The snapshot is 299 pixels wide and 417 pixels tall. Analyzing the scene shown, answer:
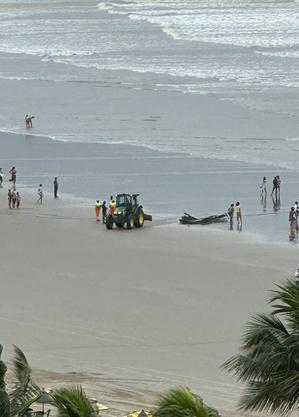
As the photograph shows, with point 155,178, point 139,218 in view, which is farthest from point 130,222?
point 155,178

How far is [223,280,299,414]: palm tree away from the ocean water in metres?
28.4

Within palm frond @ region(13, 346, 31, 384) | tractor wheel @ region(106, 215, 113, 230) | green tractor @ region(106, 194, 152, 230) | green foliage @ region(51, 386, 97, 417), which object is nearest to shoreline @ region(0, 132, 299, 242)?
green tractor @ region(106, 194, 152, 230)

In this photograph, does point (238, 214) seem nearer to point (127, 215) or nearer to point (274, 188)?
point (127, 215)

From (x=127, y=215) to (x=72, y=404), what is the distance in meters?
22.0

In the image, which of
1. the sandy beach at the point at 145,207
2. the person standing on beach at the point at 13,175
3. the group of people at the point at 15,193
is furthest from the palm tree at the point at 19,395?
the person standing on beach at the point at 13,175

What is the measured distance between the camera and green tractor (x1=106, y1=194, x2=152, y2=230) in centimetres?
3238

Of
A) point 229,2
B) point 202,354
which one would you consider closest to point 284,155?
point 202,354

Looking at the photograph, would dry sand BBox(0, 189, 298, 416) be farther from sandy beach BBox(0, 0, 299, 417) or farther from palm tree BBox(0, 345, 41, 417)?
palm tree BBox(0, 345, 41, 417)

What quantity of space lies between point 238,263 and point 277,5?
9465cm

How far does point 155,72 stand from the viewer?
65.6 m

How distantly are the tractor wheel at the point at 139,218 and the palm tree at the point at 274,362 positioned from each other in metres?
21.0

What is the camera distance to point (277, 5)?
12031 centimetres

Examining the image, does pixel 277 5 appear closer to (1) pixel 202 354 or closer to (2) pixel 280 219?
(2) pixel 280 219

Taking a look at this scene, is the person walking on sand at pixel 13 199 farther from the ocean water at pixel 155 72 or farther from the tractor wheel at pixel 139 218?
the ocean water at pixel 155 72
